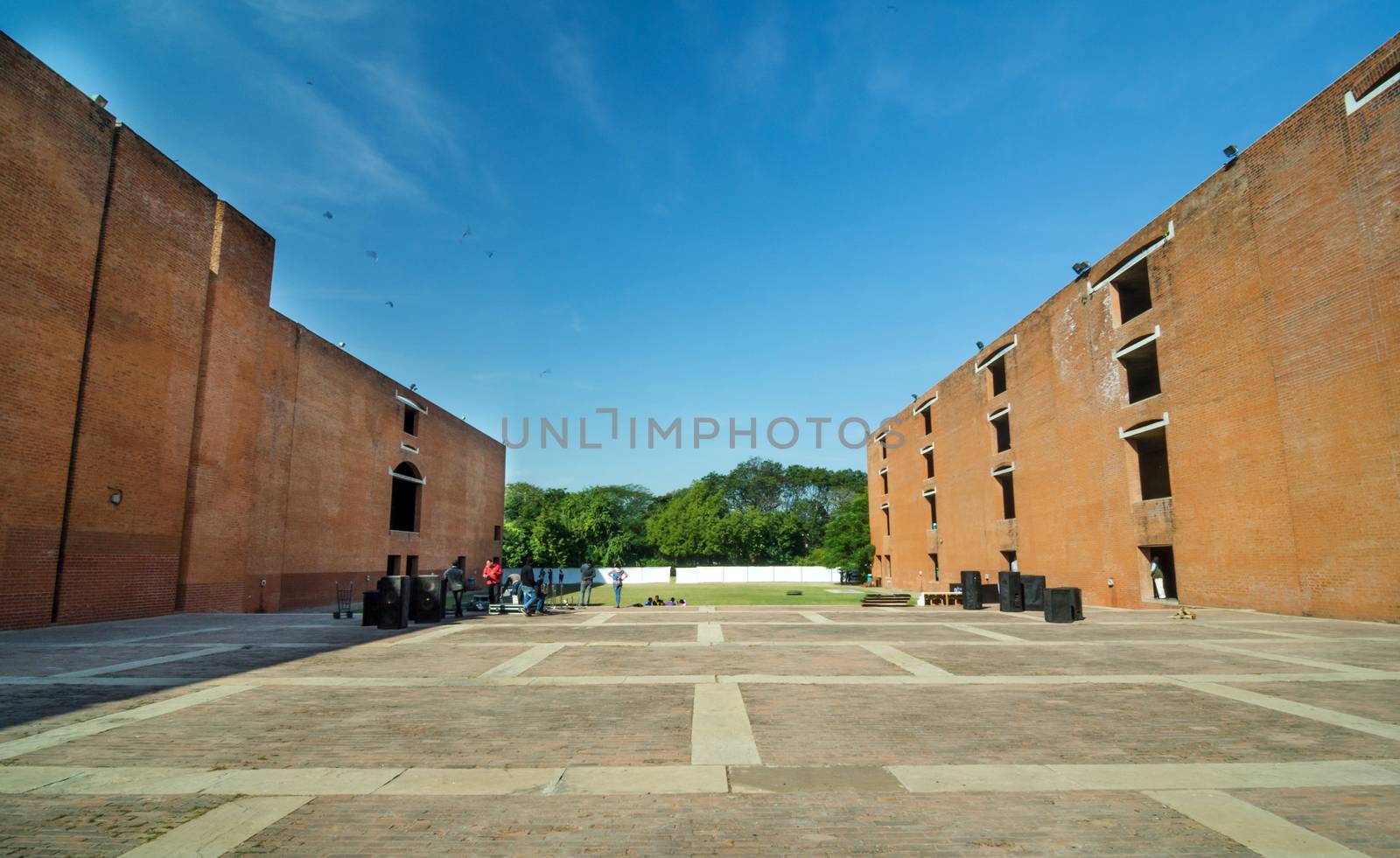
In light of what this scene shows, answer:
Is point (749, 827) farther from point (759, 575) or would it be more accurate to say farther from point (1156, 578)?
point (759, 575)

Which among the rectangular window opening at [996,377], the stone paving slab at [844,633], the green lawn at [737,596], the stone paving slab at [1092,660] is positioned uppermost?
the rectangular window opening at [996,377]

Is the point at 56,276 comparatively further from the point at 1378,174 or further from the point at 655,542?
the point at 655,542

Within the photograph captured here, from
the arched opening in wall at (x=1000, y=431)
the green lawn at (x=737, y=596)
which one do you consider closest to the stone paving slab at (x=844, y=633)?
the green lawn at (x=737, y=596)

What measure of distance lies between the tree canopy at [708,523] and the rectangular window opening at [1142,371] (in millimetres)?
35672

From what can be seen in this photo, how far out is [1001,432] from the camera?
37281 mm

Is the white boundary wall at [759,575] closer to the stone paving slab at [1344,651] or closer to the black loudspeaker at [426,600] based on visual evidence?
the black loudspeaker at [426,600]

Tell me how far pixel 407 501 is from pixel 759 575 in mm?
39872

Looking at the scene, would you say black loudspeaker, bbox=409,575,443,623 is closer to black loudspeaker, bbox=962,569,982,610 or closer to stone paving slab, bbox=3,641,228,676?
stone paving slab, bbox=3,641,228,676

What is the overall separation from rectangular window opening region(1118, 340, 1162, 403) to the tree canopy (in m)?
35.7

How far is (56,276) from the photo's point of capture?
55.6 feet

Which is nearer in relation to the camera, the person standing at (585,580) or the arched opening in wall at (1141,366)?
the arched opening in wall at (1141,366)

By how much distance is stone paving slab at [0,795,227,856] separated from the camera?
165 inches

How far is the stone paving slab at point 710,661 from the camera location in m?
10.7

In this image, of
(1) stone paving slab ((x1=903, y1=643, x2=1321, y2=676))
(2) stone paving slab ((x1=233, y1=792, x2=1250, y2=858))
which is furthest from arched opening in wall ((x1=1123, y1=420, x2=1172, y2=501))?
(2) stone paving slab ((x1=233, y1=792, x2=1250, y2=858))
